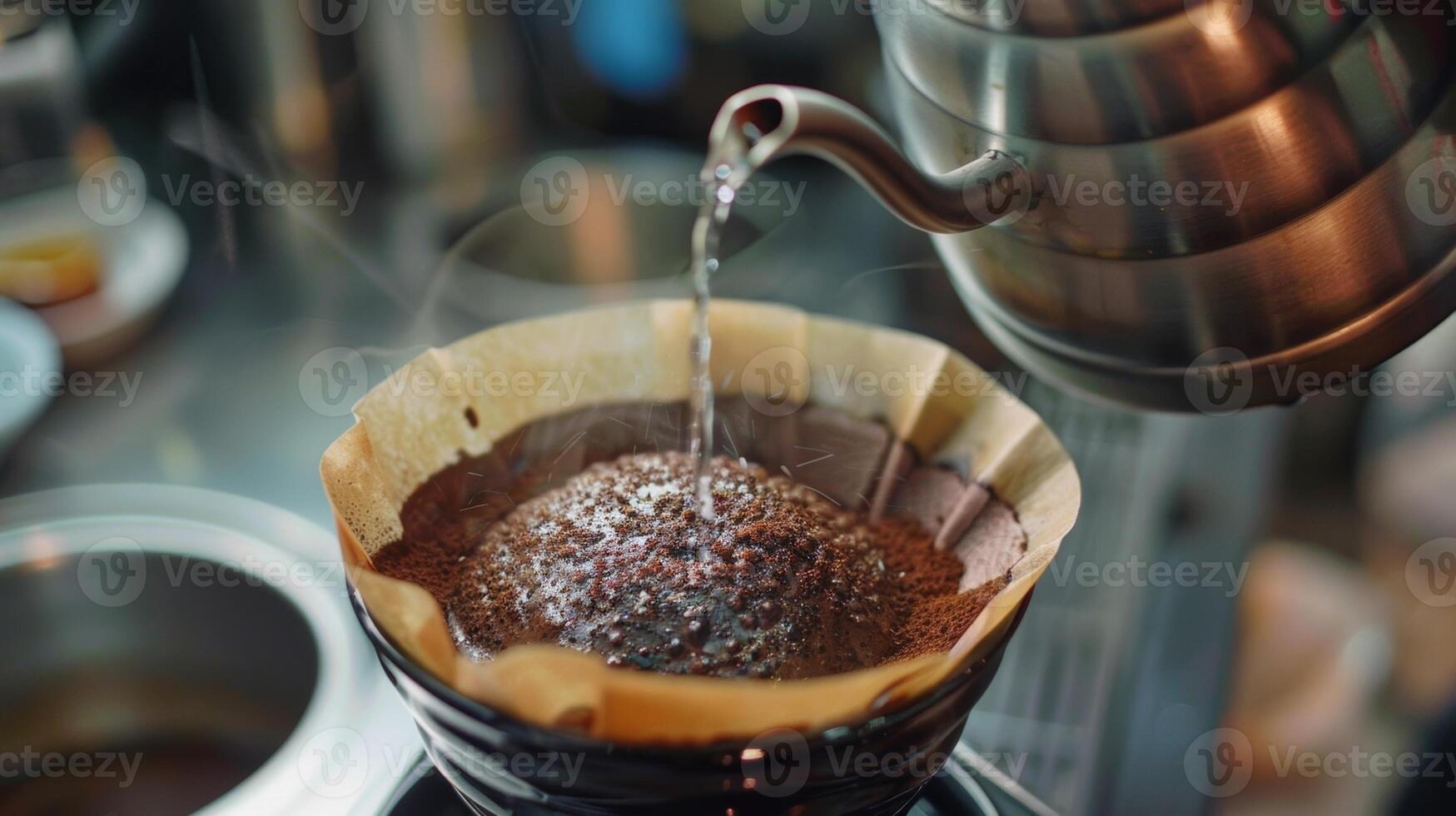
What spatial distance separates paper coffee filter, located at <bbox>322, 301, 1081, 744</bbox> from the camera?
1.55 ft

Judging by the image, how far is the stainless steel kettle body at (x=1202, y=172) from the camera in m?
0.61

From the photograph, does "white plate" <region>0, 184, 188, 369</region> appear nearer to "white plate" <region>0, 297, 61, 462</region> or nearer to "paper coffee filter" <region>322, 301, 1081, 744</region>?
"white plate" <region>0, 297, 61, 462</region>

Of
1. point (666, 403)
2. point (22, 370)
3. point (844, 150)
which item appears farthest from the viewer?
point (22, 370)

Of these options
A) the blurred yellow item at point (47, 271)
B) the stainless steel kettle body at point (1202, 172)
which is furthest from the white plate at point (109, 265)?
the stainless steel kettle body at point (1202, 172)

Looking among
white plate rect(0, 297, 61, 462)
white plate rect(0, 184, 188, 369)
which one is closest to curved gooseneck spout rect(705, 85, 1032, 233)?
white plate rect(0, 297, 61, 462)

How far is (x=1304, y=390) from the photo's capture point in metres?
0.73

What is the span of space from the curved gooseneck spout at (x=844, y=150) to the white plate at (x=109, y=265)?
1.02m

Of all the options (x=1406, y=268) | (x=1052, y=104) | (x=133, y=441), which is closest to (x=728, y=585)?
(x=1052, y=104)

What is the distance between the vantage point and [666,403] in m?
0.79

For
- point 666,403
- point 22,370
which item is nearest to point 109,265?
point 22,370

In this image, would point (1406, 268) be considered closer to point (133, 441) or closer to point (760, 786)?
point (760, 786)

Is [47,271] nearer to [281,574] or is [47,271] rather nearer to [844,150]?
[281,574]

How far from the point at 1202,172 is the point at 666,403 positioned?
38cm

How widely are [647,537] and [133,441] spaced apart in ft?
2.80
